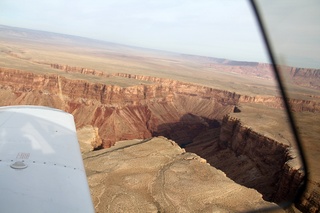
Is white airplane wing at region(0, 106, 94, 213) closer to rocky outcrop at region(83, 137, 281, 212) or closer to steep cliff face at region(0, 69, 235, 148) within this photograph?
rocky outcrop at region(83, 137, 281, 212)

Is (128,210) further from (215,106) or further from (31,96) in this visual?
(215,106)

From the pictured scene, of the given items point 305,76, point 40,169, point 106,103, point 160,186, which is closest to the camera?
point 305,76

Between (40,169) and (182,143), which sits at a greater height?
(40,169)

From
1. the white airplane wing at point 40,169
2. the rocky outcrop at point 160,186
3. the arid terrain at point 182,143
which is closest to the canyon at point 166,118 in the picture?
the arid terrain at point 182,143

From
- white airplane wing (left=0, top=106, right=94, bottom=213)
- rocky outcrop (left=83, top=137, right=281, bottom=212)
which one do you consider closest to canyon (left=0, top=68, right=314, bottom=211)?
rocky outcrop (left=83, top=137, right=281, bottom=212)

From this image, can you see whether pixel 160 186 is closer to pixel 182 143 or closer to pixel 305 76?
pixel 305 76

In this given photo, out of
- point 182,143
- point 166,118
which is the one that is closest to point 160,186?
point 182,143

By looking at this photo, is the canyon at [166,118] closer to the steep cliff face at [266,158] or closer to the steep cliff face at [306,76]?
the steep cliff face at [266,158]
